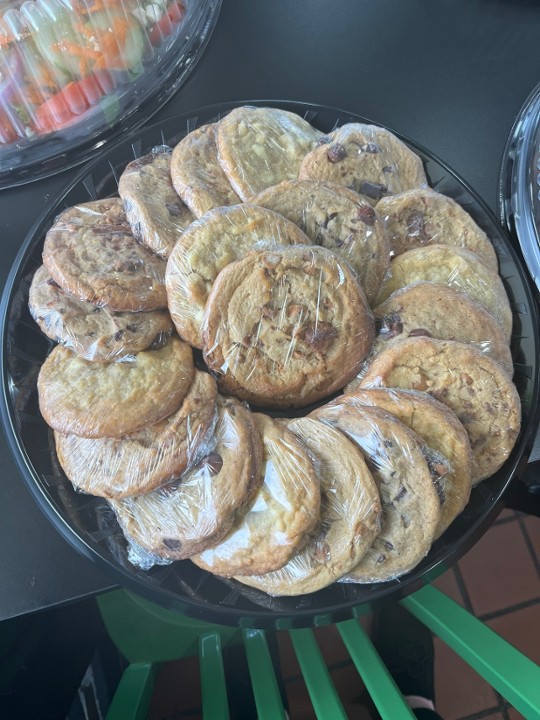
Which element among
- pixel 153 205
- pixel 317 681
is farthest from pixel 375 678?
pixel 153 205

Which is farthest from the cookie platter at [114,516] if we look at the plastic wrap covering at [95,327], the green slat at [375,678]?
the green slat at [375,678]

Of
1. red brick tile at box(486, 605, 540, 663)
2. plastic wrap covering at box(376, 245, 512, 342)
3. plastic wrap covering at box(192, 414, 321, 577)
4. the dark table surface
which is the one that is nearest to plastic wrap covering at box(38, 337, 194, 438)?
plastic wrap covering at box(192, 414, 321, 577)

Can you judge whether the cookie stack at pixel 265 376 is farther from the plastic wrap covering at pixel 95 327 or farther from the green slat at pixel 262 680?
the green slat at pixel 262 680

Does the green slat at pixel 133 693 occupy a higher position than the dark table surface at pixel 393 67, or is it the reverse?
the dark table surface at pixel 393 67

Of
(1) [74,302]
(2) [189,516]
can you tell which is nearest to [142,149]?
(1) [74,302]

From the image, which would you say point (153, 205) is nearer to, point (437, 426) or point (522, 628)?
point (437, 426)

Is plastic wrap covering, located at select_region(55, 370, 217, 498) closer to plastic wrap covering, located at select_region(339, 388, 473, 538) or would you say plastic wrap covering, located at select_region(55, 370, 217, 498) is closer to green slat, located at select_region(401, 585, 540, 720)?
plastic wrap covering, located at select_region(339, 388, 473, 538)
